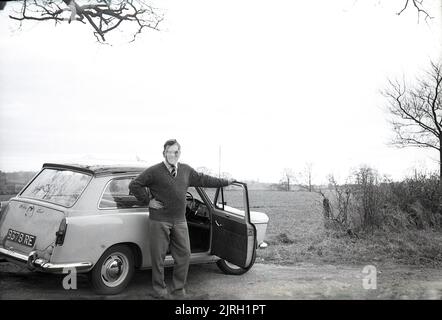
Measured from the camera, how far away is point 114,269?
614 cm

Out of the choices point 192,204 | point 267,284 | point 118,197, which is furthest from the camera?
point 192,204

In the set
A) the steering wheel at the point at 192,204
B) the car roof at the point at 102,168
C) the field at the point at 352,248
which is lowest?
the field at the point at 352,248

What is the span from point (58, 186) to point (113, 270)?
1382mm

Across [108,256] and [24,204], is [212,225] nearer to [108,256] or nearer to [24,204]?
[108,256]

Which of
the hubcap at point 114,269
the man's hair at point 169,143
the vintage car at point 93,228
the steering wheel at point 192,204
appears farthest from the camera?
the steering wheel at point 192,204

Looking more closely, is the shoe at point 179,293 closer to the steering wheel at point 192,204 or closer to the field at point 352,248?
the steering wheel at point 192,204

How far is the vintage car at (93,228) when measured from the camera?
5707 mm

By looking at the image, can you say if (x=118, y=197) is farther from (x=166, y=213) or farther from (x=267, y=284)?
(x=267, y=284)

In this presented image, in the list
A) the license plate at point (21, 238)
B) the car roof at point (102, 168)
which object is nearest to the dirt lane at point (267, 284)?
the license plate at point (21, 238)

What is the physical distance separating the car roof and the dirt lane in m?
1.58

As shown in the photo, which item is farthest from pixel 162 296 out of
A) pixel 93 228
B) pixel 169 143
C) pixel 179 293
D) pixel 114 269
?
pixel 169 143

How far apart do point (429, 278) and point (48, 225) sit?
19.8 feet

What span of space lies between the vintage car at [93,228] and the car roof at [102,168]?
0.01 metres

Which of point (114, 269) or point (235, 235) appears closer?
point (114, 269)
